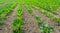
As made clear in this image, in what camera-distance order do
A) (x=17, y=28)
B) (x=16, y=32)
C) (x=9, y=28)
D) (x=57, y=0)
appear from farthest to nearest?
(x=57, y=0)
(x=9, y=28)
(x=17, y=28)
(x=16, y=32)

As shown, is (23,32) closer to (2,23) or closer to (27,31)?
(27,31)

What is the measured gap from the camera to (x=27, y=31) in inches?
420

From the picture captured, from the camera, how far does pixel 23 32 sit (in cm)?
1045

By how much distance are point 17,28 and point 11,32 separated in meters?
0.39

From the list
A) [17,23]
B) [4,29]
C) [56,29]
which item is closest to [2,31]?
[4,29]

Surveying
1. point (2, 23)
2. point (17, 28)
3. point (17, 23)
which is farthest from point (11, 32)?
point (2, 23)

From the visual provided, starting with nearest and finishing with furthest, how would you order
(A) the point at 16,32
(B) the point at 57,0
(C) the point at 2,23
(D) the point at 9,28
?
(A) the point at 16,32 < (D) the point at 9,28 < (C) the point at 2,23 < (B) the point at 57,0

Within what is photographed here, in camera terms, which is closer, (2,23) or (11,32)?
(11,32)

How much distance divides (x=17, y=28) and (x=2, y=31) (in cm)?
91

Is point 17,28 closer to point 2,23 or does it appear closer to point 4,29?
point 4,29

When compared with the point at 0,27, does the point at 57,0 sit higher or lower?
lower

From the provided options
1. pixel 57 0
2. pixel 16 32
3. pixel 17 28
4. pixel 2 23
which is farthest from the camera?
pixel 57 0

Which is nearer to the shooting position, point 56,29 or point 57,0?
point 56,29

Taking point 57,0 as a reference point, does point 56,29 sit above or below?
above
